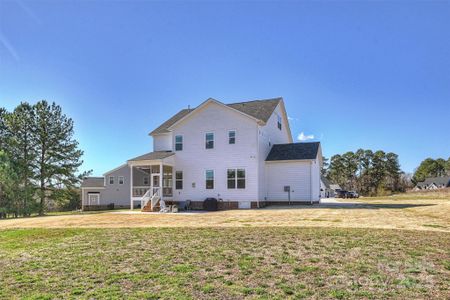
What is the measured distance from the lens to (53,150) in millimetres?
35656

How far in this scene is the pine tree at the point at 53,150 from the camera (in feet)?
115

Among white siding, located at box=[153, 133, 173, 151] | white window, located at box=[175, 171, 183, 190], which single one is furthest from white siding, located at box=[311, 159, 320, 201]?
white siding, located at box=[153, 133, 173, 151]

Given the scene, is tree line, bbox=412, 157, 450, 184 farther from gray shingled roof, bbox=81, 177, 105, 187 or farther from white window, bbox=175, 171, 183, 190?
white window, bbox=175, 171, 183, 190

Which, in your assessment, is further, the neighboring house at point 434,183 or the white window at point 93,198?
the neighboring house at point 434,183

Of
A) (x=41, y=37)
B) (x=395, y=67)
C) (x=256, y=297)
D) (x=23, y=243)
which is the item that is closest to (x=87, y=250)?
(x=23, y=243)

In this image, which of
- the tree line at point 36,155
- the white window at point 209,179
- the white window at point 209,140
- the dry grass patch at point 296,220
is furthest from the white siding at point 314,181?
the tree line at point 36,155

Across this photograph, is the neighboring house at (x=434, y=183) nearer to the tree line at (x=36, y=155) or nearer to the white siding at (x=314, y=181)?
the white siding at (x=314, y=181)

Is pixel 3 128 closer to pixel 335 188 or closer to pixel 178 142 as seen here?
pixel 178 142

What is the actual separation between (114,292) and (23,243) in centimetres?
715

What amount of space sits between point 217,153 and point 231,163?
1287 millimetres

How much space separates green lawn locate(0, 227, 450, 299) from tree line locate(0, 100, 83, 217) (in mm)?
26462

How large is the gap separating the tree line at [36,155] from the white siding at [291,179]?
2253 centimetres

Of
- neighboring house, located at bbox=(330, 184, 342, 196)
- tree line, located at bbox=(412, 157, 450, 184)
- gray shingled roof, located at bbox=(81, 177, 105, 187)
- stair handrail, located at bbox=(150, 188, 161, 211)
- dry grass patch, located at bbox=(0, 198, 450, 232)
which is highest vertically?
tree line, located at bbox=(412, 157, 450, 184)

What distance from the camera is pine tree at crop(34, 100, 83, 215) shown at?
1377 inches
